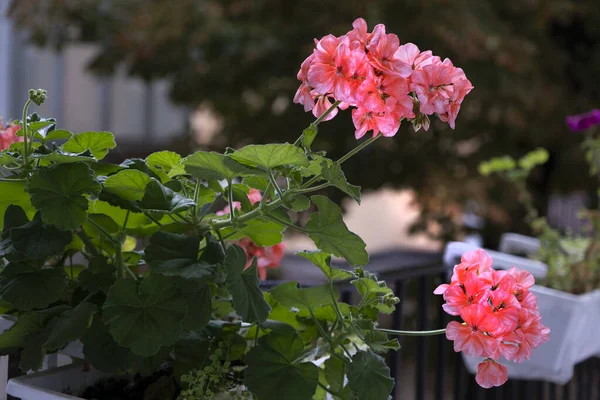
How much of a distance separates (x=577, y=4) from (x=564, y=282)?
255cm

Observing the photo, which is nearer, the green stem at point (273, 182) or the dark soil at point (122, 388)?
the green stem at point (273, 182)

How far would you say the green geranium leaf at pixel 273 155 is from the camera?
56 cm

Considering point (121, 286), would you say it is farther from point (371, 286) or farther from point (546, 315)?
point (546, 315)

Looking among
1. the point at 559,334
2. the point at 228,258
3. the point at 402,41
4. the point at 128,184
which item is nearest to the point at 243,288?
the point at 228,258

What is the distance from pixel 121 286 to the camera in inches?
24.2

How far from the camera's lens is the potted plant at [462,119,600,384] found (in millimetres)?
1098

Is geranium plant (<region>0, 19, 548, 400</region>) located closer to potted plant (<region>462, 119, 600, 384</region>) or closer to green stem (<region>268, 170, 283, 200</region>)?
green stem (<region>268, 170, 283, 200</region>)

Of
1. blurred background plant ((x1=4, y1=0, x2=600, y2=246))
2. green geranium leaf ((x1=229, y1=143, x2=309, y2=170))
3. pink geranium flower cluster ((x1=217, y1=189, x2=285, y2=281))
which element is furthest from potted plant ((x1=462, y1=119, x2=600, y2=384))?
blurred background plant ((x1=4, y1=0, x2=600, y2=246))

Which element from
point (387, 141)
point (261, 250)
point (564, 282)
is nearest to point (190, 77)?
point (387, 141)

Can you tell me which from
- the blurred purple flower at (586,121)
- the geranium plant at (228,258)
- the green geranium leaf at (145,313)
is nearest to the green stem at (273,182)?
the geranium plant at (228,258)

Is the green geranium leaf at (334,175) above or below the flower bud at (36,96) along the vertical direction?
below

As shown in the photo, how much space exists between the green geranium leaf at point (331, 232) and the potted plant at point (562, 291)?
57 centimetres

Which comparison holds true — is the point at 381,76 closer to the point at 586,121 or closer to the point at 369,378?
the point at 369,378

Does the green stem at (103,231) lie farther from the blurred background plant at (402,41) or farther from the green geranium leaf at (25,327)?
the blurred background plant at (402,41)
